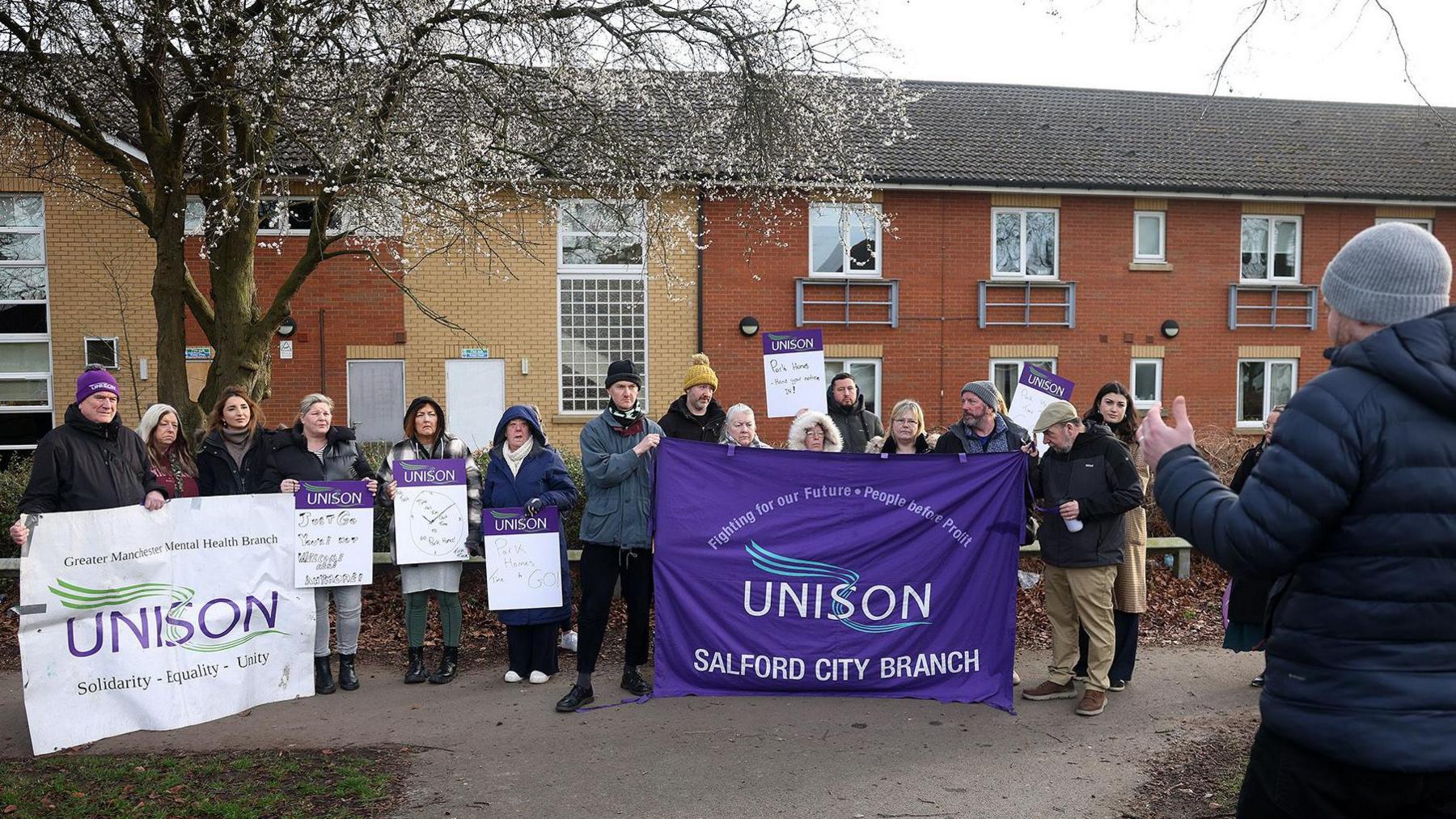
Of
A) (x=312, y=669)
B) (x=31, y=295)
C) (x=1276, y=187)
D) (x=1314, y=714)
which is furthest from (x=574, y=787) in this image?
(x=1276, y=187)

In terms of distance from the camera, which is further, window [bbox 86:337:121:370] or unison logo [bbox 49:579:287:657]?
window [bbox 86:337:121:370]

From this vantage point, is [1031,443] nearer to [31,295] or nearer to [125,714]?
A: [125,714]

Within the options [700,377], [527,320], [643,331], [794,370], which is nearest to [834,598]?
[700,377]

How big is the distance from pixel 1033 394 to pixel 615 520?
149 inches

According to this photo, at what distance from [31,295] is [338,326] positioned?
5.60 metres

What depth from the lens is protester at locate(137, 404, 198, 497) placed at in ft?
21.3

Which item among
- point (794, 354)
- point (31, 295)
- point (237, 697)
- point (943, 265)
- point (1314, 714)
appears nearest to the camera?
point (1314, 714)

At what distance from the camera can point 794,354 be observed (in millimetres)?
9023

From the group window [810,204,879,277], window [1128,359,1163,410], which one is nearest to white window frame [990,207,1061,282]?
A: window [810,204,879,277]

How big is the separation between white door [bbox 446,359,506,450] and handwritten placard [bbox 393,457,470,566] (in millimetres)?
13133

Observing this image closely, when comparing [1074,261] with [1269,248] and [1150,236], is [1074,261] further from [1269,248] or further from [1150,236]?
[1269,248]

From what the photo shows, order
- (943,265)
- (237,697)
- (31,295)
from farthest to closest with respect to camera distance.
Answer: (943,265)
(31,295)
(237,697)

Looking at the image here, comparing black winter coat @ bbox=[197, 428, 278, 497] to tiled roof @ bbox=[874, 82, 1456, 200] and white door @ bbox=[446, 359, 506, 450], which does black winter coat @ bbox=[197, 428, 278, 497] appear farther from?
tiled roof @ bbox=[874, 82, 1456, 200]

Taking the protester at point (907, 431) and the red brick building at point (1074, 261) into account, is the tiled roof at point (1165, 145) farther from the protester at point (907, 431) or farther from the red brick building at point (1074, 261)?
the protester at point (907, 431)
